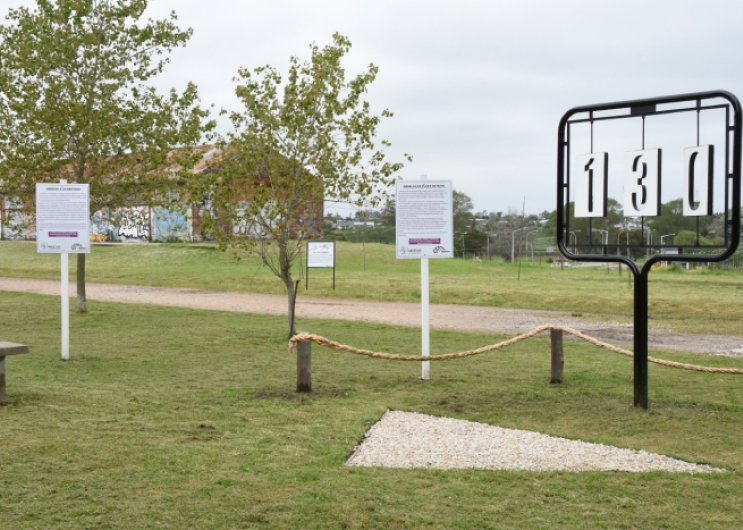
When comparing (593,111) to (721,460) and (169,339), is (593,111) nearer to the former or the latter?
(721,460)

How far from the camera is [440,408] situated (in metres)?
8.21

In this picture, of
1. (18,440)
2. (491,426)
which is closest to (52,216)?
(18,440)

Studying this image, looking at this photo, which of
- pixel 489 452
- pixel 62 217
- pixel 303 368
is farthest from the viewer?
pixel 62 217

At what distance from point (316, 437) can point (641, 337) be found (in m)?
3.12

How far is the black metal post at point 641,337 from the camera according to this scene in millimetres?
7777

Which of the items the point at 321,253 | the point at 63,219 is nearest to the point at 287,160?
the point at 63,219

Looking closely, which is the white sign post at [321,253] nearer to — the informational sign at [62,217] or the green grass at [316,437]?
the green grass at [316,437]

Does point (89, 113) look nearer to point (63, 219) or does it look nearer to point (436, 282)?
point (63, 219)

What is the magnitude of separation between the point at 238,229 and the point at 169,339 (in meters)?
2.13

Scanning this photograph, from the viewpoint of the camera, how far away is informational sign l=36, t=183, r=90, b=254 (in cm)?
→ 1130

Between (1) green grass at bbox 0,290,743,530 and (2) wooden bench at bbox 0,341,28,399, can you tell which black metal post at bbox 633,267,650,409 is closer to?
(1) green grass at bbox 0,290,743,530

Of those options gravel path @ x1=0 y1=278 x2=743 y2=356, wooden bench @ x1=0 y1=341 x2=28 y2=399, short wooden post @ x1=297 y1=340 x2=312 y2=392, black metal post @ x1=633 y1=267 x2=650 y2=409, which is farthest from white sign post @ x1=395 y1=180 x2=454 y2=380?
gravel path @ x1=0 y1=278 x2=743 y2=356

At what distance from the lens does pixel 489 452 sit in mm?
6418

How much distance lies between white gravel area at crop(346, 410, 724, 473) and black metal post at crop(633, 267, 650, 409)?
1.52 m
